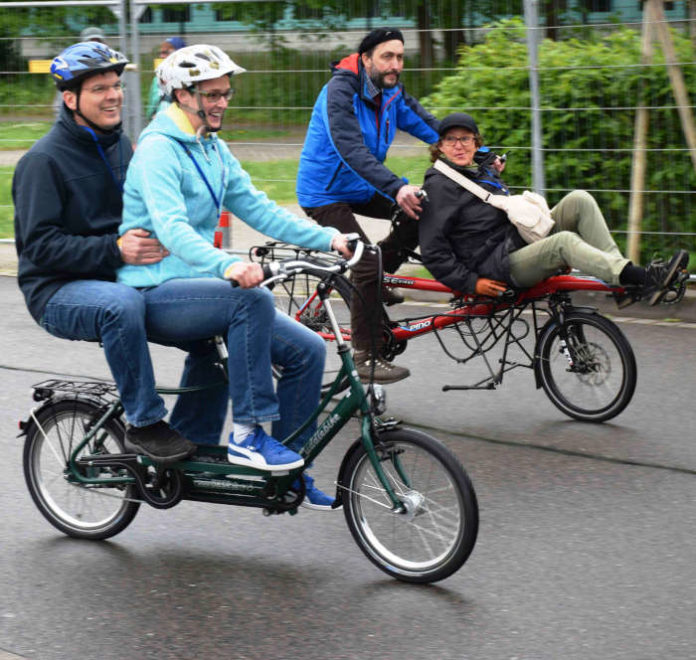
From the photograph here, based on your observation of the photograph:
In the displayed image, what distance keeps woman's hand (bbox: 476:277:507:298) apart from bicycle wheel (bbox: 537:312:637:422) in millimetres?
316

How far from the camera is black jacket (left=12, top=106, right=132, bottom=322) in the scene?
4.75 metres

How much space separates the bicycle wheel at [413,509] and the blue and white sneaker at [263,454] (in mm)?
213

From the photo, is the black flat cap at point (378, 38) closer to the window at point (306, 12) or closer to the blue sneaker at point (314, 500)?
the blue sneaker at point (314, 500)

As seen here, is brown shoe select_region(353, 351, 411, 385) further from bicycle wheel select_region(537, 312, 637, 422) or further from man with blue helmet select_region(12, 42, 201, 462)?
man with blue helmet select_region(12, 42, 201, 462)

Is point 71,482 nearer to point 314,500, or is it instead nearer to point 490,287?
point 314,500

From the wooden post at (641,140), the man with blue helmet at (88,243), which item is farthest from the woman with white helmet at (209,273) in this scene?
the wooden post at (641,140)

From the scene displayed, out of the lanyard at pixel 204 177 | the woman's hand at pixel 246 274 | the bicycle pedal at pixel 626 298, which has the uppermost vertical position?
the lanyard at pixel 204 177

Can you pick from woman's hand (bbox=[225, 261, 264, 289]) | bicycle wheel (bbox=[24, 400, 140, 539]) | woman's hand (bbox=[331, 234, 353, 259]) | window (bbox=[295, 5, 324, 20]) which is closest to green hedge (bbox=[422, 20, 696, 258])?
window (bbox=[295, 5, 324, 20])

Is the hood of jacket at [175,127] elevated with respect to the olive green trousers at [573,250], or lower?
elevated

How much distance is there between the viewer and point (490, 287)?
6.66m

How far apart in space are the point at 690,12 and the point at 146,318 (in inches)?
218

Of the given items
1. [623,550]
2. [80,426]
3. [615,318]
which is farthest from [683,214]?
[80,426]

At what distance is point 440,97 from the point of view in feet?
32.1

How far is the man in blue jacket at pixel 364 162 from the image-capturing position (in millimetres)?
6957
